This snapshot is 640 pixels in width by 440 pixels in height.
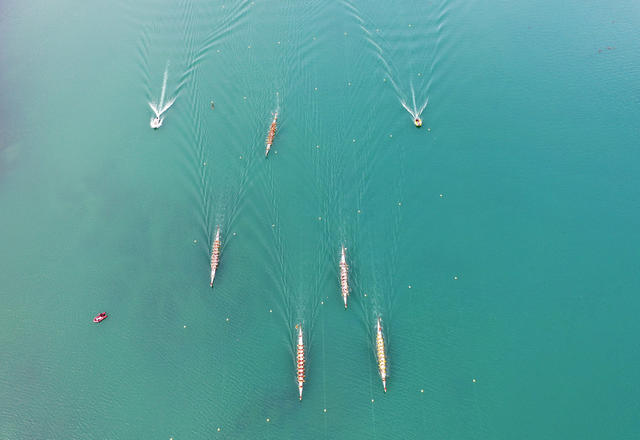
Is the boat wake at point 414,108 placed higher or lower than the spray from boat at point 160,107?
lower

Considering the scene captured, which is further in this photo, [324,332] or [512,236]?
[512,236]

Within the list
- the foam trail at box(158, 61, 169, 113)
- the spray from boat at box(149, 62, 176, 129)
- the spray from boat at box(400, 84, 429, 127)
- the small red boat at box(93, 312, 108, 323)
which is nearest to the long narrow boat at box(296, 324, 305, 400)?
the small red boat at box(93, 312, 108, 323)

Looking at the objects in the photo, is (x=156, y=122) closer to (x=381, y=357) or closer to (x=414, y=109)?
(x=414, y=109)

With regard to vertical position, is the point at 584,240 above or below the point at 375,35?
below

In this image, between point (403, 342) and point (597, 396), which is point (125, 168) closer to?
point (403, 342)

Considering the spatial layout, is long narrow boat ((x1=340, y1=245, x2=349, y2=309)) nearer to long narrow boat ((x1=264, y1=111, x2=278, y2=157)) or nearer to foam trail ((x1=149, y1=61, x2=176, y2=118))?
long narrow boat ((x1=264, y1=111, x2=278, y2=157))

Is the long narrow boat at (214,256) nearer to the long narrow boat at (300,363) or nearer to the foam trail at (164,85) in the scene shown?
the long narrow boat at (300,363)

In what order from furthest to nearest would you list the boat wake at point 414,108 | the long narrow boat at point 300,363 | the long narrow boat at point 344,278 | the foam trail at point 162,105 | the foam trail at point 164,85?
1. the foam trail at point 164,85
2. the foam trail at point 162,105
3. the boat wake at point 414,108
4. the long narrow boat at point 344,278
5. the long narrow boat at point 300,363

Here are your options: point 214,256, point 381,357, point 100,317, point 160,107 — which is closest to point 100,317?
point 100,317

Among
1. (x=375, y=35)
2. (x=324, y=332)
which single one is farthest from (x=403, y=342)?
(x=375, y=35)

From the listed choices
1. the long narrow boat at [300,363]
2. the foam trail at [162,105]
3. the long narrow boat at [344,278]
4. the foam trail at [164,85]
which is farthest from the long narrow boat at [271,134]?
the long narrow boat at [300,363]

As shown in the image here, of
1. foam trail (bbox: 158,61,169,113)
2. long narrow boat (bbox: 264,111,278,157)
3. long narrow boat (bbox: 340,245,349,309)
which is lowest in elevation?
long narrow boat (bbox: 340,245,349,309)
